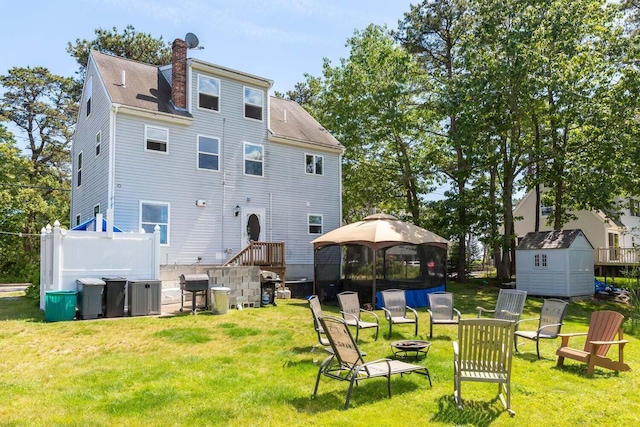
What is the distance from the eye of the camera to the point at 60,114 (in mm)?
33156

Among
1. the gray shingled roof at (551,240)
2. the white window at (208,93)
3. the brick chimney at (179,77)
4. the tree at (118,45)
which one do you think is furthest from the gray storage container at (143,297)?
the tree at (118,45)

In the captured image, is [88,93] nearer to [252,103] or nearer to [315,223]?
[252,103]

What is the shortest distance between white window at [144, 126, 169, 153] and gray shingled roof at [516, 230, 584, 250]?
587 inches

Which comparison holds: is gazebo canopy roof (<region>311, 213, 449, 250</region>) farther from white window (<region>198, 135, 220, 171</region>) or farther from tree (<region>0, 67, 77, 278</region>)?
tree (<region>0, 67, 77, 278</region>)

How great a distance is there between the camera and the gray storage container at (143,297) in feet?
39.5

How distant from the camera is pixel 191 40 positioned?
18.8 m

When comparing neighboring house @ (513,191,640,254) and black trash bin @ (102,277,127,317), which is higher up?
neighboring house @ (513,191,640,254)

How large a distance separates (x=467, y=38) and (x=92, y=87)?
1614cm

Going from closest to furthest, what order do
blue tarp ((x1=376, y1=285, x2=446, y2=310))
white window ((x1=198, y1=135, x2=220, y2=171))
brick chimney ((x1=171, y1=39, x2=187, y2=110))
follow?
1. blue tarp ((x1=376, y1=285, x2=446, y2=310))
2. brick chimney ((x1=171, y1=39, x2=187, y2=110))
3. white window ((x1=198, y1=135, x2=220, y2=171))

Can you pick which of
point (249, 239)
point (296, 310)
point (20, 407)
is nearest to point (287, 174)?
point (249, 239)

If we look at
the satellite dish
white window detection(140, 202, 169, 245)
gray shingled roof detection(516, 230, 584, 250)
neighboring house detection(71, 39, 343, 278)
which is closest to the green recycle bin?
neighboring house detection(71, 39, 343, 278)

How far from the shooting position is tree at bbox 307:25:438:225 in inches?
891

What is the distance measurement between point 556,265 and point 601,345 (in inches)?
473

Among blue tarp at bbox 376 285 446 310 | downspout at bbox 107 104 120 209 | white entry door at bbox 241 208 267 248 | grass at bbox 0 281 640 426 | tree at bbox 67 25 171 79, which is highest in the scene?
tree at bbox 67 25 171 79
